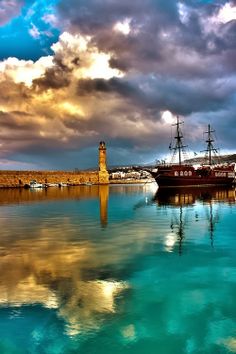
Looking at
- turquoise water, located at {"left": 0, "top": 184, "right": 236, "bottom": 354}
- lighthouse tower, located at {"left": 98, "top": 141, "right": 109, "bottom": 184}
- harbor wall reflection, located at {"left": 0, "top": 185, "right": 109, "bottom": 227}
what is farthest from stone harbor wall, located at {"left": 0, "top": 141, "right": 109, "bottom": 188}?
turquoise water, located at {"left": 0, "top": 184, "right": 236, "bottom": 354}

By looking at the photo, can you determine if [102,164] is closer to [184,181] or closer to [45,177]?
[45,177]

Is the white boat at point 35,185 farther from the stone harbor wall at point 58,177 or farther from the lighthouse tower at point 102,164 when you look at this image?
the lighthouse tower at point 102,164

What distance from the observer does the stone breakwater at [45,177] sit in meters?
80.8

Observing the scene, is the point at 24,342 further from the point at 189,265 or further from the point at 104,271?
the point at 189,265

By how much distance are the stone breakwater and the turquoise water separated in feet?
219

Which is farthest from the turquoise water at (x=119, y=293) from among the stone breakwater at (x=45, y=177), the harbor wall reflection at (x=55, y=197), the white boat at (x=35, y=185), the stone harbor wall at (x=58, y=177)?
the stone harbor wall at (x=58, y=177)

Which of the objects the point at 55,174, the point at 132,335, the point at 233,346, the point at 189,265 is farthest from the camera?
the point at 55,174

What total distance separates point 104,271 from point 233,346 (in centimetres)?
471

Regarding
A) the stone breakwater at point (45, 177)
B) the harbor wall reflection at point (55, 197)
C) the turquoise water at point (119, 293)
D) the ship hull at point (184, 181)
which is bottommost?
the turquoise water at point (119, 293)

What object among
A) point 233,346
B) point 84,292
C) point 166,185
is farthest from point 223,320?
point 166,185

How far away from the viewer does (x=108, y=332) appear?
6.47 m

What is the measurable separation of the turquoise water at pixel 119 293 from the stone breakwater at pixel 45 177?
66.9m

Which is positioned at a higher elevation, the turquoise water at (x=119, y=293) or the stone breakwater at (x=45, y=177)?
the stone breakwater at (x=45, y=177)

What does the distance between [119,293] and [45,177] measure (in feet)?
268
